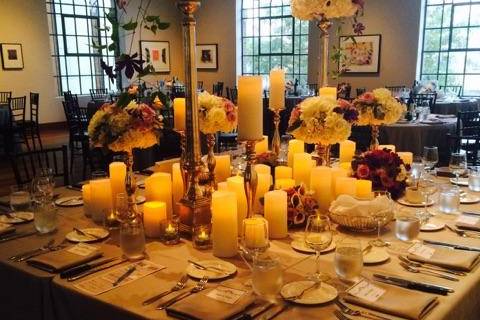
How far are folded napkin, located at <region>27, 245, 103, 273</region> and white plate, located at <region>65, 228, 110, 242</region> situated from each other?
0.12 meters

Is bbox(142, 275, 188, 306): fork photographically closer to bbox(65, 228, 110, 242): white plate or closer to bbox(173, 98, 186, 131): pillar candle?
bbox(65, 228, 110, 242): white plate

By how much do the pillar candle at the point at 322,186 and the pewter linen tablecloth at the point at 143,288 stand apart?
234 mm

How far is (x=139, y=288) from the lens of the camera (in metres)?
1.45

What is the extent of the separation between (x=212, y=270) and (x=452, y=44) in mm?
9061

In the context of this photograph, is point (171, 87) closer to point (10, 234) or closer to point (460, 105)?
point (460, 105)

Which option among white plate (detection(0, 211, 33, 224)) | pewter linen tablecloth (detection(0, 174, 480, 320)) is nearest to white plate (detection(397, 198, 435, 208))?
pewter linen tablecloth (detection(0, 174, 480, 320))

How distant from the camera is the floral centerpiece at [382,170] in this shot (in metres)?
2.27

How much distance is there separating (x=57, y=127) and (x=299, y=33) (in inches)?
227

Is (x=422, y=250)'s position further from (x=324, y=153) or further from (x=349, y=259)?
(x=324, y=153)

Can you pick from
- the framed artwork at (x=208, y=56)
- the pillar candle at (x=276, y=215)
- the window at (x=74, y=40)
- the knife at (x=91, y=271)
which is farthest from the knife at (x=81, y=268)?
the framed artwork at (x=208, y=56)

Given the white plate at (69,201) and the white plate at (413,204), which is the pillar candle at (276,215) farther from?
the white plate at (69,201)

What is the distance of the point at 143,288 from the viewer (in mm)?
1450

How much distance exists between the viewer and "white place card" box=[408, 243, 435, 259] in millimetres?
1634

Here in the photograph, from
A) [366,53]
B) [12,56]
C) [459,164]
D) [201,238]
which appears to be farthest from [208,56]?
[201,238]
